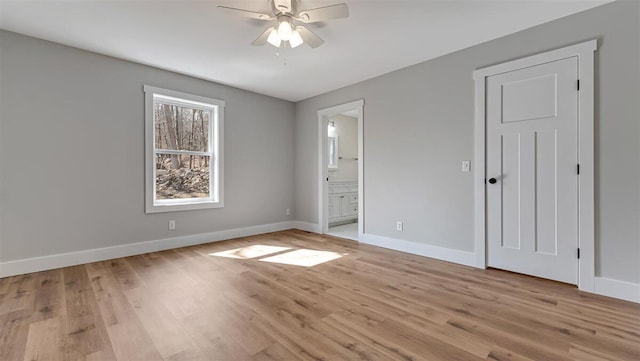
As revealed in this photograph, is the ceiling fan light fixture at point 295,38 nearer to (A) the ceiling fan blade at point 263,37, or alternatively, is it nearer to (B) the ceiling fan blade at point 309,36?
(B) the ceiling fan blade at point 309,36

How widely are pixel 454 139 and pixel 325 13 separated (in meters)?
2.13

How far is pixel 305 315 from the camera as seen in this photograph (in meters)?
2.02

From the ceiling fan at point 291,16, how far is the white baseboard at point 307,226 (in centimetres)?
330

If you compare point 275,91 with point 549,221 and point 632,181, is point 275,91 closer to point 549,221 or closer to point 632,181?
point 549,221

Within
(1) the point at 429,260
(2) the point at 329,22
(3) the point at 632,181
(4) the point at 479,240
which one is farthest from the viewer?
(1) the point at 429,260

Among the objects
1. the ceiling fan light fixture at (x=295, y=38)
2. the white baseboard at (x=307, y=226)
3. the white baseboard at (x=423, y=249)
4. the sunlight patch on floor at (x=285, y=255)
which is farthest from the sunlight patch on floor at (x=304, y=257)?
the ceiling fan light fixture at (x=295, y=38)

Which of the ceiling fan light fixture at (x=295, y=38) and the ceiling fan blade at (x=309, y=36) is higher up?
the ceiling fan blade at (x=309, y=36)

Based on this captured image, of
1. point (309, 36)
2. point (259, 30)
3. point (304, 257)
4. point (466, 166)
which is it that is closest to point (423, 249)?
point (466, 166)

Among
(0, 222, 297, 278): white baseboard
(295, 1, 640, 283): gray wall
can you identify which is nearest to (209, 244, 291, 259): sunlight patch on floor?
(0, 222, 297, 278): white baseboard

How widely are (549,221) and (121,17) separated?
463 centimetres

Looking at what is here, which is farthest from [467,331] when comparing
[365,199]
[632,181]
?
[365,199]

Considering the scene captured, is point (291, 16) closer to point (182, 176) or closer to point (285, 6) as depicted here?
point (285, 6)

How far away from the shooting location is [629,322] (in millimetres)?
1929

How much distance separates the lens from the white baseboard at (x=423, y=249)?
320cm
